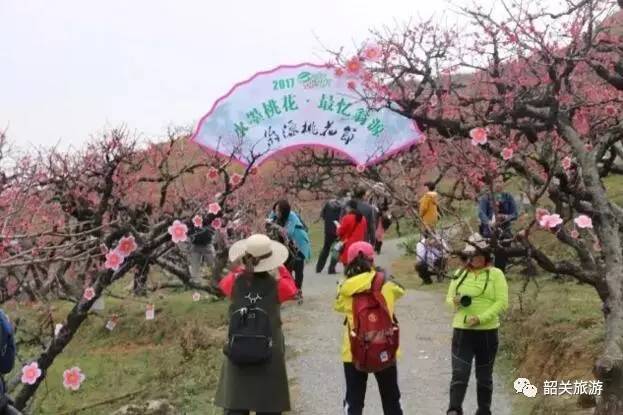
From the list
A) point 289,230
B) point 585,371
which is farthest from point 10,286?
point 585,371

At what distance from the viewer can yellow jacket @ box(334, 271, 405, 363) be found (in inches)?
204

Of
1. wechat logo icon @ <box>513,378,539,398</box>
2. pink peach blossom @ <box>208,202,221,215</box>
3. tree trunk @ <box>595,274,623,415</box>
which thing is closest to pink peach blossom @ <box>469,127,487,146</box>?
tree trunk @ <box>595,274,623,415</box>

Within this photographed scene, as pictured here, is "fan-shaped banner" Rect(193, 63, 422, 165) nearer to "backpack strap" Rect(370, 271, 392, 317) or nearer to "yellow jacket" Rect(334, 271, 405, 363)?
"yellow jacket" Rect(334, 271, 405, 363)

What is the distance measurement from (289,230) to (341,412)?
3.92 m

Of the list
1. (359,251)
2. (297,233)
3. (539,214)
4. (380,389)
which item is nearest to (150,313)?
(297,233)

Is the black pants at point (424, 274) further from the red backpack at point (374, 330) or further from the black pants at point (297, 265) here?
the red backpack at point (374, 330)

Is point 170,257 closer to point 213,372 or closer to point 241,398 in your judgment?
point 213,372

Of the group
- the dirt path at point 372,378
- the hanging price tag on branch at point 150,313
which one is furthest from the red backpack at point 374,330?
the hanging price tag on branch at point 150,313

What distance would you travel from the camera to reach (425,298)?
12.7 m

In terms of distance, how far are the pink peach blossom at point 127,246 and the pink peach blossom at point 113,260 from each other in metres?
0.16

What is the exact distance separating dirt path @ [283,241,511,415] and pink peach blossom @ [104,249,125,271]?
7.22 feet

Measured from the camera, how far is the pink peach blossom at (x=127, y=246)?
8172 mm

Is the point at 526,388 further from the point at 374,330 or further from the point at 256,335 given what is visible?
the point at 256,335

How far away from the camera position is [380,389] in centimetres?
541
